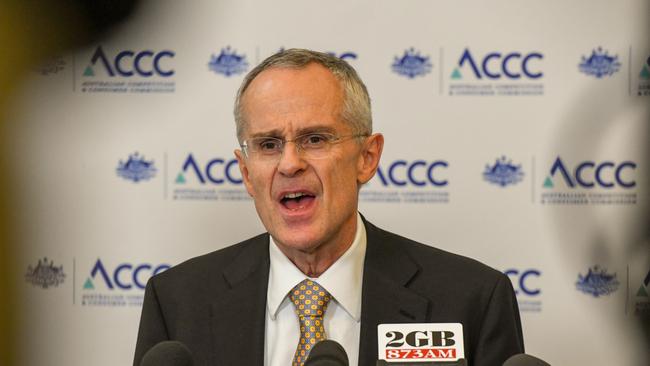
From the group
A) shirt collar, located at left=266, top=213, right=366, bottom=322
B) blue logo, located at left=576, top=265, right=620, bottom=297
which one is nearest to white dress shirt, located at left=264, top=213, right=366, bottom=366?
shirt collar, located at left=266, top=213, right=366, bottom=322

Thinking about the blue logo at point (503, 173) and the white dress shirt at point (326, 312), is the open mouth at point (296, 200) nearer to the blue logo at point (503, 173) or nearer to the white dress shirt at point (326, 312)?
the white dress shirt at point (326, 312)

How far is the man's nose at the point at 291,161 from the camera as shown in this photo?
1771 mm

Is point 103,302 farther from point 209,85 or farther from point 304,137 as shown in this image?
point 304,137

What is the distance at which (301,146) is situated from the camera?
1.81 meters

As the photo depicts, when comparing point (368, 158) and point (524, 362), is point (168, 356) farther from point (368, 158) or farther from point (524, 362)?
point (368, 158)

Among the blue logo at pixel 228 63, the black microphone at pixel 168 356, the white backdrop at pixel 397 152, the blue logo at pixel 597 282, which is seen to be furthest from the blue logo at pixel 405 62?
the black microphone at pixel 168 356

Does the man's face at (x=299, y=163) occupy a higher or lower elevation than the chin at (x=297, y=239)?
higher

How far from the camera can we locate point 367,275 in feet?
6.38

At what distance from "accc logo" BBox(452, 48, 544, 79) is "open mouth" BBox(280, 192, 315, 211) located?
1206 millimetres

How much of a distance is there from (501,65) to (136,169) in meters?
1.33

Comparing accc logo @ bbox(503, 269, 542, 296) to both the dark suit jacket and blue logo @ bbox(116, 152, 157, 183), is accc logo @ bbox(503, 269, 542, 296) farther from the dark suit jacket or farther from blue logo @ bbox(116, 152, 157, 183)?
blue logo @ bbox(116, 152, 157, 183)

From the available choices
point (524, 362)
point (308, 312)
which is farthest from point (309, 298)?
point (524, 362)

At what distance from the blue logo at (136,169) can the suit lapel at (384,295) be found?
1.18m

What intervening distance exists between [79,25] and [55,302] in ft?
3.27
